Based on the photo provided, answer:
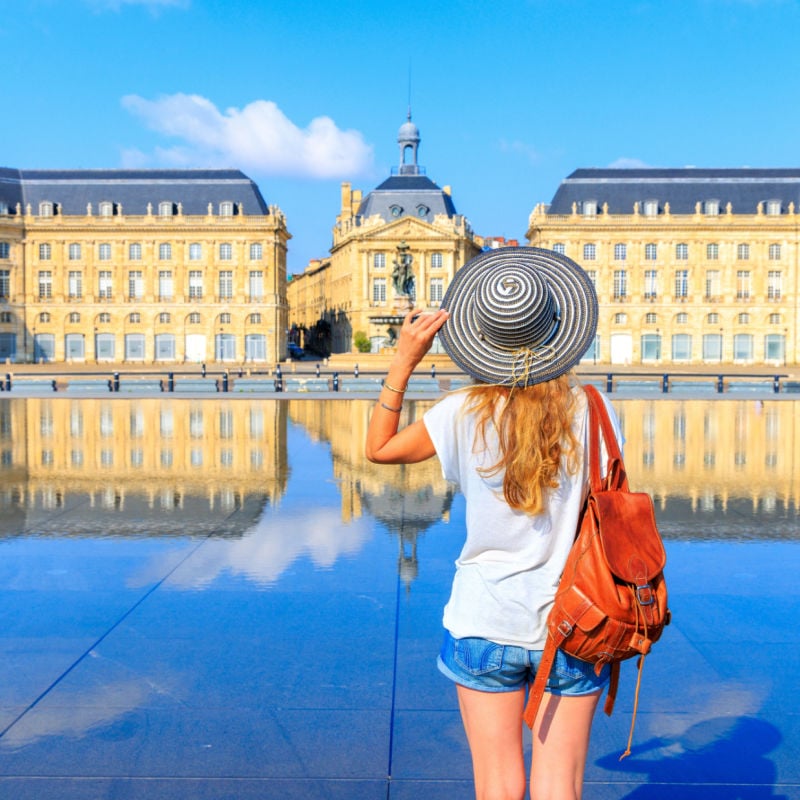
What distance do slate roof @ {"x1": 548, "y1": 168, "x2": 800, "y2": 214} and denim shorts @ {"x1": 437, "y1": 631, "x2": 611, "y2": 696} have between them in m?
86.0

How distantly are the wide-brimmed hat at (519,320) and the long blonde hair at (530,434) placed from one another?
0.05 meters

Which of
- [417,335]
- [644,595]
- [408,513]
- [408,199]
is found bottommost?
[408,513]

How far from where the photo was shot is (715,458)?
15.8 m

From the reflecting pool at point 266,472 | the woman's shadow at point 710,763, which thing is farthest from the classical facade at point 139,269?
the woman's shadow at point 710,763

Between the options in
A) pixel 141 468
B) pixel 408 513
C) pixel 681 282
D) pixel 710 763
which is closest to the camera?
pixel 710 763

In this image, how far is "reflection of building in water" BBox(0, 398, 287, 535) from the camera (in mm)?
10461

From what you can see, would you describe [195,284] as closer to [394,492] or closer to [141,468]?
[141,468]

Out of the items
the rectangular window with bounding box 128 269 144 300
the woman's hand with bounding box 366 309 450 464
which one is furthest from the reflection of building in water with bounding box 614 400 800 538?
the rectangular window with bounding box 128 269 144 300

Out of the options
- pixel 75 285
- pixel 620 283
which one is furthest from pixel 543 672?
pixel 75 285

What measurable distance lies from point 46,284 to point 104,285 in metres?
4.78

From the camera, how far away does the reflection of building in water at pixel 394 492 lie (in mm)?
9766

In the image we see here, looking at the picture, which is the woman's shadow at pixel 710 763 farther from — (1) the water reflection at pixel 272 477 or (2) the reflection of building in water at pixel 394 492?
(1) the water reflection at pixel 272 477

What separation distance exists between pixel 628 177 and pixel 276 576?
276 feet

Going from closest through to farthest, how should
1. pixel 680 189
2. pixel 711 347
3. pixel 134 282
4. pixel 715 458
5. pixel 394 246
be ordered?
1. pixel 715 458
2. pixel 134 282
3. pixel 711 347
4. pixel 680 189
5. pixel 394 246
